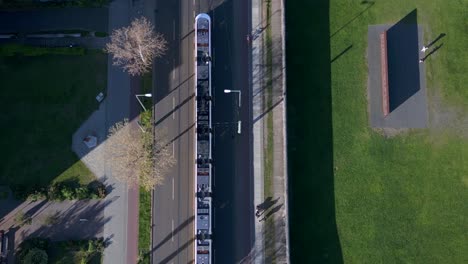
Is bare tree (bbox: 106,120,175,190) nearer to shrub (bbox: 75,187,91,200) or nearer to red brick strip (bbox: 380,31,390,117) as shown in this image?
shrub (bbox: 75,187,91,200)

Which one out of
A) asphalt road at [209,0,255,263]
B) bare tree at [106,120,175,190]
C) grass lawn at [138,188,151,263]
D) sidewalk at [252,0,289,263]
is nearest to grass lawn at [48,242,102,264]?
grass lawn at [138,188,151,263]

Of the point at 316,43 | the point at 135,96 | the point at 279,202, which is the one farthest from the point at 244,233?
the point at 316,43

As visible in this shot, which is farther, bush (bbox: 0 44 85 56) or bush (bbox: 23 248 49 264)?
bush (bbox: 0 44 85 56)

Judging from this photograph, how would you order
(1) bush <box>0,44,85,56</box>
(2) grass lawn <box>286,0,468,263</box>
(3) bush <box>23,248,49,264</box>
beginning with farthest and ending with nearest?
(1) bush <box>0,44,85,56</box>, (2) grass lawn <box>286,0,468,263</box>, (3) bush <box>23,248,49,264</box>

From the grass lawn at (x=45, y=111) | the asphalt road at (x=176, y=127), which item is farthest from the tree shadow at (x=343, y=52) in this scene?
the grass lawn at (x=45, y=111)

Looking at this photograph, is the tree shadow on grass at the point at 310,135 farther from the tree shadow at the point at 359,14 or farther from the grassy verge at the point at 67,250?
the grassy verge at the point at 67,250
